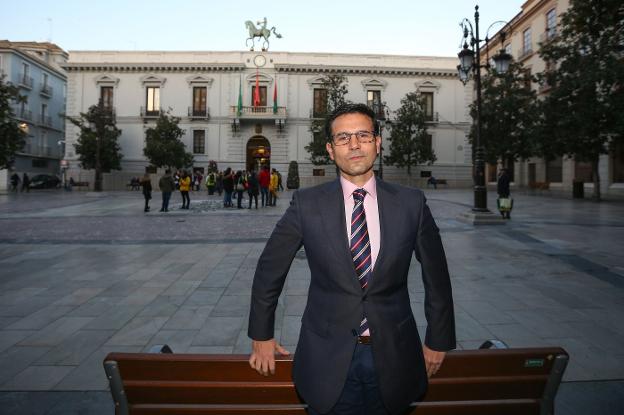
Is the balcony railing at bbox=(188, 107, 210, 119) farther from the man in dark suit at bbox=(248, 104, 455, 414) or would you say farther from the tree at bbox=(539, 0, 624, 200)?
the man in dark suit at bbox=(248, 104, 455, 414)

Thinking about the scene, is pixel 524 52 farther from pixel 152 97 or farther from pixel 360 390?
pixel 360 390

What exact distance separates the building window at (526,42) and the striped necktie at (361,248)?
117 feet

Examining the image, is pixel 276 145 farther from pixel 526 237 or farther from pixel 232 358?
pixel 232 358

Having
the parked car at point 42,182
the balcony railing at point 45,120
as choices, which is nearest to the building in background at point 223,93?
the parked car at point 42,182

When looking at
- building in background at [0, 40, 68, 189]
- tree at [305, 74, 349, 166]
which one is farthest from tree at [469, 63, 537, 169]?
building in background at [0, 40, 68, 189]

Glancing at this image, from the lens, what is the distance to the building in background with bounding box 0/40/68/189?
1449 inches

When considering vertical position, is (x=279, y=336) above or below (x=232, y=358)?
below

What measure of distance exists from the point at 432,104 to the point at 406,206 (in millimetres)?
37165

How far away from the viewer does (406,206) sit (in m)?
1.56

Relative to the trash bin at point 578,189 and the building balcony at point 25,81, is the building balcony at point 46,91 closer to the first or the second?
the building balcony at point 25,81

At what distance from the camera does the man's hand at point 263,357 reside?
56.2 inches

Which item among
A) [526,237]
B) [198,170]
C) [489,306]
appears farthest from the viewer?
[198,170]

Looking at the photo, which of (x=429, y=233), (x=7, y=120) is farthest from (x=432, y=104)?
(x=429, y=233)

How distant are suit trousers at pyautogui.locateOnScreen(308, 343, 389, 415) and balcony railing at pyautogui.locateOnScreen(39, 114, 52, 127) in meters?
49.8
